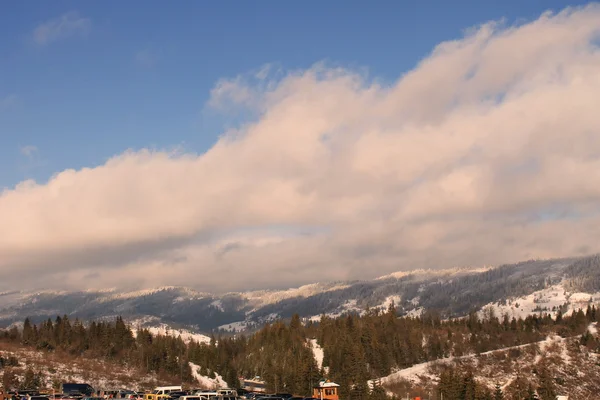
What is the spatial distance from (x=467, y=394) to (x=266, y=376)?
224 ft

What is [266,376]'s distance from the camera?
183000mm

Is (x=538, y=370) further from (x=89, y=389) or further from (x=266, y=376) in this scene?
(x=89, y=389)

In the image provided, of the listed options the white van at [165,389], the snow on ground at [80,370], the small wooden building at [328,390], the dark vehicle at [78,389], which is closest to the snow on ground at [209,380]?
the snow on ground at [80,370]

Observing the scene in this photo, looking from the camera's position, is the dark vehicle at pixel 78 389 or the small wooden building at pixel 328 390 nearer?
the small wooden building at pixel 328 390

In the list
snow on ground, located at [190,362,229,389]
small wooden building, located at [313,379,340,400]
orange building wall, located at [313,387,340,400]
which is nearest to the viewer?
orange building wall, located at [313,387,340,400]

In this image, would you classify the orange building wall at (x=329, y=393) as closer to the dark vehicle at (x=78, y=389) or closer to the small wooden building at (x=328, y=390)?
the small wooden building at (x=328, y=390)

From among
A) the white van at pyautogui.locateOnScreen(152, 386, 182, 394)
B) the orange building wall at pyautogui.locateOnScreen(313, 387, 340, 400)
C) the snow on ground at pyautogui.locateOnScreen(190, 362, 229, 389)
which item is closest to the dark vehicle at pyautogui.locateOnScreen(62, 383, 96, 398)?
the white van at pyautogui.locateOnScreen(152, 386, 182, 394)

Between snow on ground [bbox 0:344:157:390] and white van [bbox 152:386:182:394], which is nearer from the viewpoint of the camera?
white van [bbox 152:386:182:394]

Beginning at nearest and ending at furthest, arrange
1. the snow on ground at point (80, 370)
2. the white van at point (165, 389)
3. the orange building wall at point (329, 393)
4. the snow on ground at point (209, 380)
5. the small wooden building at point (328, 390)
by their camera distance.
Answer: the white van at point (165, 389), the orange building wall at point (329, 393), the small wooden building at point (328, 390), the snow on ground at point (80, 370), the snow on ground at point (209, 380)

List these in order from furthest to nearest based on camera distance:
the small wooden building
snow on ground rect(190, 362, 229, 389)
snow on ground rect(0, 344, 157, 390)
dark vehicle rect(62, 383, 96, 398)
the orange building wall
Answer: snow on ground rect(190, 362, 229, 389), snow on ground rect(0, 344, 157, 390), dark vehicle rect(62, 383, 96, 398), the small wooden building, the orange building wall

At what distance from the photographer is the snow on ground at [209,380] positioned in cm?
17712

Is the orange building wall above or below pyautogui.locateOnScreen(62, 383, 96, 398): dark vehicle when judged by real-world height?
below

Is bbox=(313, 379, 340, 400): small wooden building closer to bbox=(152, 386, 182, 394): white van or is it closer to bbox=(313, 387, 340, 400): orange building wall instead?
bbox=(313, 387, 340, 400): orange building wall

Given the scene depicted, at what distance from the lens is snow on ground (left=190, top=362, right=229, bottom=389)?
17712 centimetres
